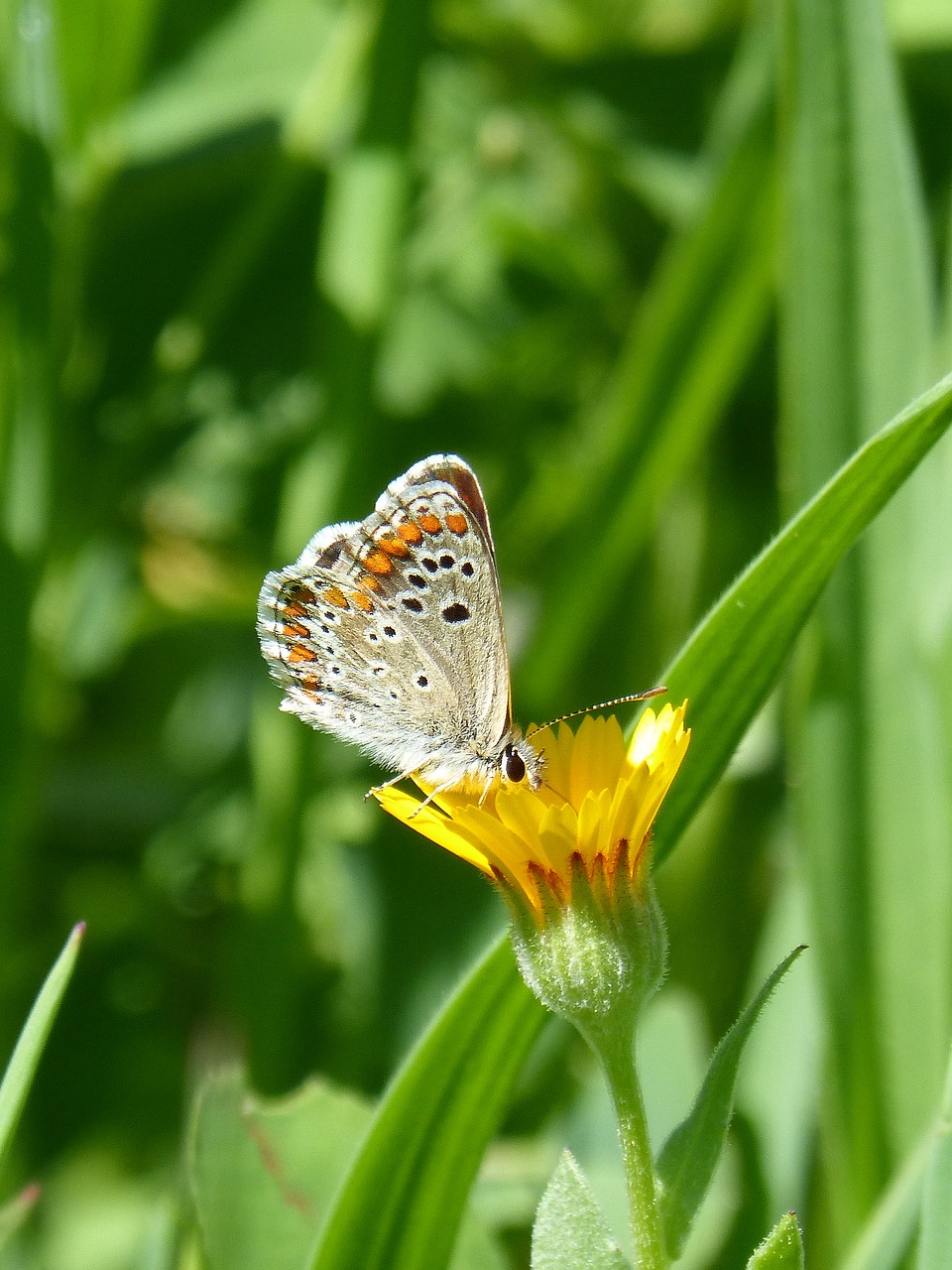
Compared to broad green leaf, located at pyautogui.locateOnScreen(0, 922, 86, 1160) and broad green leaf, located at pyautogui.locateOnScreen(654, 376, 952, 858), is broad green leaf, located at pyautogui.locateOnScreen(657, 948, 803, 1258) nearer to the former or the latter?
broad green leaf, located at pyautogui.locateOnScreen(654, 376, 952, 858)

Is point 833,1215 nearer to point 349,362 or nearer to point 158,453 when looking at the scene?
point 349,362

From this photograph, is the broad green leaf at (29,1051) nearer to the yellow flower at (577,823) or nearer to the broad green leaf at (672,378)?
the yellow flower at (577,823)

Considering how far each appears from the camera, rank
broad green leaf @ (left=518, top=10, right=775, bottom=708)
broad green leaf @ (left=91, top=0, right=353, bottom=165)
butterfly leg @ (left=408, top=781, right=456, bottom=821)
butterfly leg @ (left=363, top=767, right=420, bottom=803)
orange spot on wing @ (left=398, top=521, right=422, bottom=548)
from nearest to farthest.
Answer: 1. butterfly leg @ (left=408, top=781, right=456, bottom=821)
2. butterfly leg @ (left=363, top=767, right=420, bottom=803)
3. orange spot on wing @ (left=398, top=521, right=422, bottom=548)
4. broad green leaf @ (left=518, top=10, right=775, bottom=708)
5. broad green leaf @ (left=91, top=0, right=353, bottom=165)

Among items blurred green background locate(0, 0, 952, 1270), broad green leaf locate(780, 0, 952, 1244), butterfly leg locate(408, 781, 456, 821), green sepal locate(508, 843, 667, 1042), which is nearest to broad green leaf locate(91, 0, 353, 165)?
blurred green background locate(0, 0, 952, 1270)

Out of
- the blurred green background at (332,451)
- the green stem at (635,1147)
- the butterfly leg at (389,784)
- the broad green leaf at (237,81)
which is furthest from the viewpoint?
the broad green leaf at (237,81)

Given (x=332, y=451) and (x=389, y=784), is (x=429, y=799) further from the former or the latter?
(x=332, y=451)

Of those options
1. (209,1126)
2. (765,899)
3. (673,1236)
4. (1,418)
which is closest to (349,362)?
(1,418)

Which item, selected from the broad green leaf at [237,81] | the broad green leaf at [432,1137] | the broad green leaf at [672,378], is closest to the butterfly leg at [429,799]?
the broad green leaf at [432,1137]
